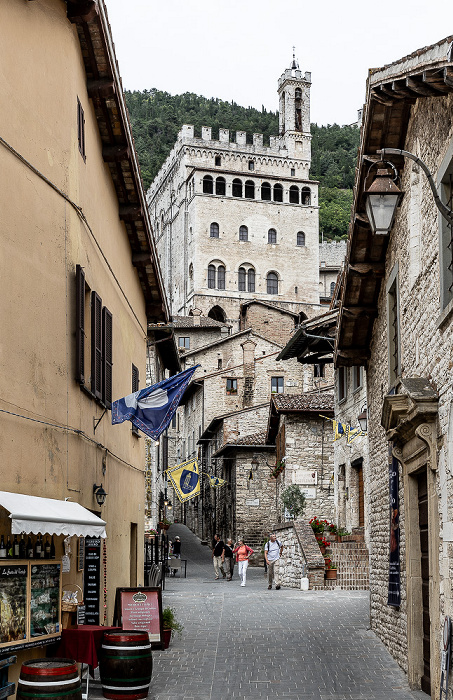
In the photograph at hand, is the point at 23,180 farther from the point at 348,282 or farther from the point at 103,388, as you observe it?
the point at 348,282

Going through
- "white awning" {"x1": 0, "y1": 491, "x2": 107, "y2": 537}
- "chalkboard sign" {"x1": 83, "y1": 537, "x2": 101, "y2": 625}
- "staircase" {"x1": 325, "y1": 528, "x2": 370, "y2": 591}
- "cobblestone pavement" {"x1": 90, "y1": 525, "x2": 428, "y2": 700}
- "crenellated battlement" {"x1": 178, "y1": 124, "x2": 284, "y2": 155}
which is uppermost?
"crenellated battlement" {"x1": 178, "y1": 124, "x2": 284, "y2": 155}

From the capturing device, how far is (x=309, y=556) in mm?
23750

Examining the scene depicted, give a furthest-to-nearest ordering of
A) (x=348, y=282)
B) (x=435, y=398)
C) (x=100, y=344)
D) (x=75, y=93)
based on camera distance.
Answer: (x=348, y=282)
(x=100, y=344)
(x=75, y=93)
(x=435, y=398)

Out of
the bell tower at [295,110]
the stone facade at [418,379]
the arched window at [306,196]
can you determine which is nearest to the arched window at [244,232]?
the arched window at [306,196]

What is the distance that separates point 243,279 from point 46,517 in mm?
78567

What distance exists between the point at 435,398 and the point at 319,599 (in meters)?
13.3

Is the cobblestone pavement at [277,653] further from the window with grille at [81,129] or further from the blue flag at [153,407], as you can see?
the window with grille at [81,129]

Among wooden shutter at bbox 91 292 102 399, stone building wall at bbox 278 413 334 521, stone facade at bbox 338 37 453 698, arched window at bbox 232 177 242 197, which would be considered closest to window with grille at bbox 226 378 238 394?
stone building wall at bbox 278 413 334 521

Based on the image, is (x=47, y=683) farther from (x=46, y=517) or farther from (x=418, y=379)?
(x=418, y=379)

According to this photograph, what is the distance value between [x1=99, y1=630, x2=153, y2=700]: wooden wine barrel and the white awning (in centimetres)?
115

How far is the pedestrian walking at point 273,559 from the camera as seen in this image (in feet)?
84.1

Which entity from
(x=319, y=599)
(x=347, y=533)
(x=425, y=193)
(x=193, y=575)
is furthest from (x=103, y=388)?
(x=193, y=575)

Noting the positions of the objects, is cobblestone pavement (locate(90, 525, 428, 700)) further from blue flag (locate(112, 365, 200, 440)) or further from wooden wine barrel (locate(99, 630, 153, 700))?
blue flag (locate(112, 365, 200, 440))

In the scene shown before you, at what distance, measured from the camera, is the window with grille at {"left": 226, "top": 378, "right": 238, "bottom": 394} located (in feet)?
163
